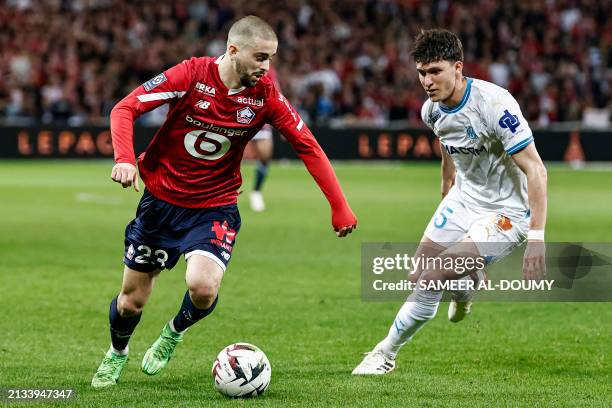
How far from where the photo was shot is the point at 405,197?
19.0 m

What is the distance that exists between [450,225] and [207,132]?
5.69ft

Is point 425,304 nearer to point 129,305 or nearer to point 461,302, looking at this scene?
point 461,302

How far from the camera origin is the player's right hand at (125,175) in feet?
19.3

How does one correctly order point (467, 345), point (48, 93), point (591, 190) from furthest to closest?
point (48, 93)
point (591, 190)
point (467, 345)

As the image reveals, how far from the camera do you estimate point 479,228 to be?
22.9 ft

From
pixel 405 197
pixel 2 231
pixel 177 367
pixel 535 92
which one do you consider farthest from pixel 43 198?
pixel 535 92

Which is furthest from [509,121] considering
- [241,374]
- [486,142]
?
[241,374]

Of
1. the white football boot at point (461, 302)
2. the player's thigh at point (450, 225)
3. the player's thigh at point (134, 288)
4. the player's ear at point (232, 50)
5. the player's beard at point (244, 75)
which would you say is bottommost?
the white football boot at point (461, 302)

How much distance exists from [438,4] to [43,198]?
1613 cm

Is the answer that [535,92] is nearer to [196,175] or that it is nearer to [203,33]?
[203,33]

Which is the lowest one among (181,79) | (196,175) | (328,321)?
(328,321)

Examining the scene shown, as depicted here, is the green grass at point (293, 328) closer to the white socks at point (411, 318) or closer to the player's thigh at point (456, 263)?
the white socks at point (411, 318)

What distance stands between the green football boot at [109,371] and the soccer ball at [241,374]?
0.64m

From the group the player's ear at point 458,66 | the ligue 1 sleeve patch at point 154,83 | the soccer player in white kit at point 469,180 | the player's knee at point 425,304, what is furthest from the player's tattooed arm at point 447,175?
the ligue 1 sleeve patch at point 154,83
